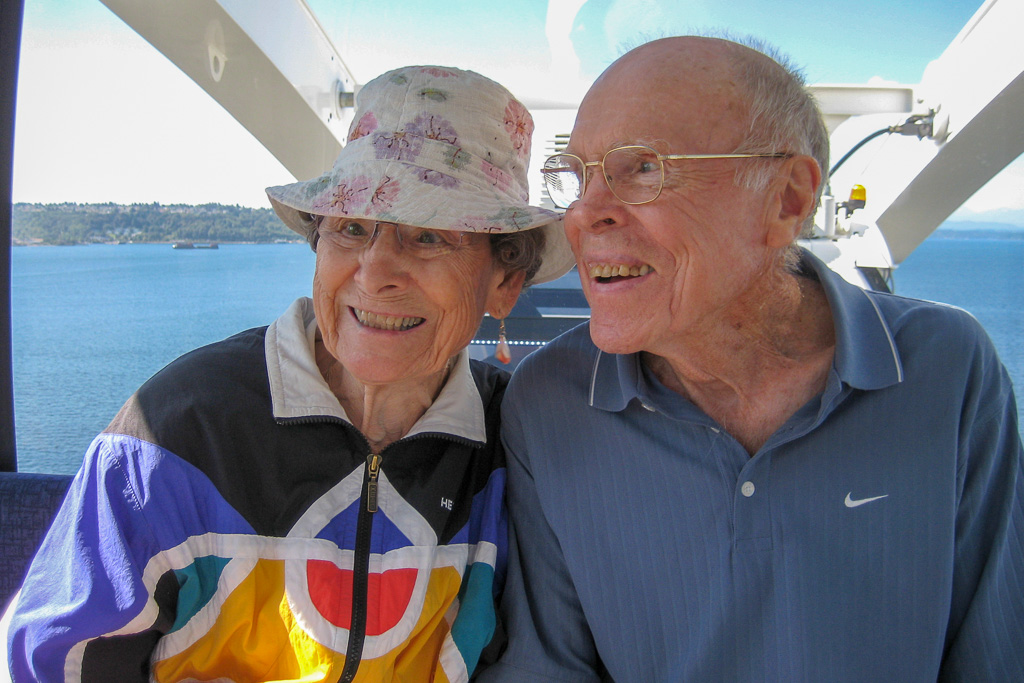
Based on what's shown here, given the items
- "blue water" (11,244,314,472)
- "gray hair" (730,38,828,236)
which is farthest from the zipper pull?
"blue water" (11,244,314,472)

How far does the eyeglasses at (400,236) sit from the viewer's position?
1.33 m

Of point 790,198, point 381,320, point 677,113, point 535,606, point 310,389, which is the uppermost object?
point 677,113

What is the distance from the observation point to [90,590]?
1.10m

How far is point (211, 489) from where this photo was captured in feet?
4.00

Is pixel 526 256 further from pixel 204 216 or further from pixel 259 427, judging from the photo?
pixel 204 216

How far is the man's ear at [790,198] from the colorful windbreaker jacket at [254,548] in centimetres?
68

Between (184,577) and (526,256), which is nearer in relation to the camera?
(184,577)

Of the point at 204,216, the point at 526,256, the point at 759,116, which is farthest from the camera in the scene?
the point at 204,216

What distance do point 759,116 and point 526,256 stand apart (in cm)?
53

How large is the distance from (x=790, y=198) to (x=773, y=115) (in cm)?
14

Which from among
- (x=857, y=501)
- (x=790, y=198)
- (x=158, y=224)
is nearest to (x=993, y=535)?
(x=857, y=501)

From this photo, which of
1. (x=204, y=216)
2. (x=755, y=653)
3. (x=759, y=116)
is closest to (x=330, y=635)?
(x=755, y=653)

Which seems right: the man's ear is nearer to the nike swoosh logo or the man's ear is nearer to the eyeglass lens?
the eyeglass lens

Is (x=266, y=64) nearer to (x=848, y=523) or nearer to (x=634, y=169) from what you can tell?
(x=634, y=169)
